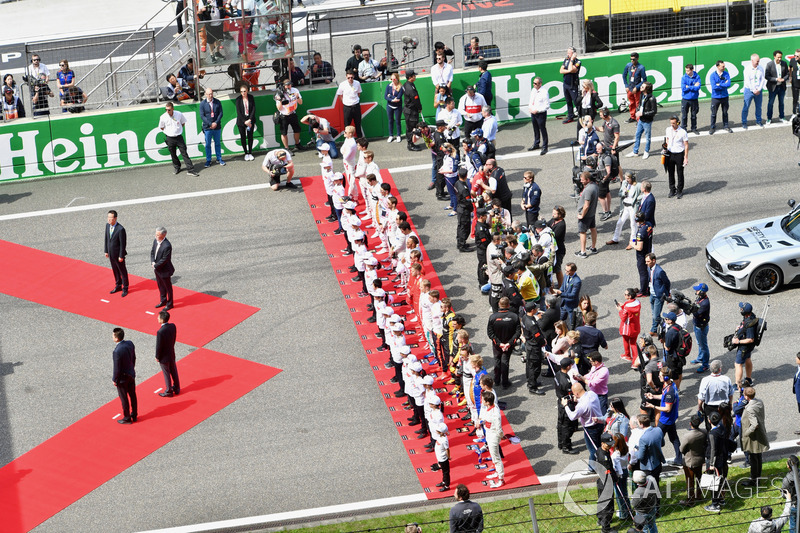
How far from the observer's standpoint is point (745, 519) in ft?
46.4

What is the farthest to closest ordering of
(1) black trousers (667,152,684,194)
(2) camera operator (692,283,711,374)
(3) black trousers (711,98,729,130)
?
(3) black trousers (711,98,729,130) < (1) black trousers (667,152,684,194) < (2) camera operator (692,283,711,374)

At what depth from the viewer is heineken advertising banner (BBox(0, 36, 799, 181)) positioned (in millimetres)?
26406

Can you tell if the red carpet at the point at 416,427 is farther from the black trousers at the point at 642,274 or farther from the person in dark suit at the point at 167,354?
the person in dark suit at the point at 167,354

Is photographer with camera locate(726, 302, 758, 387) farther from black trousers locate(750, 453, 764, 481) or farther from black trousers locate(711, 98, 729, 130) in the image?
black trousers locate(711, 98, 729, 130)

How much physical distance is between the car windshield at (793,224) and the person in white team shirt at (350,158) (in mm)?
8734

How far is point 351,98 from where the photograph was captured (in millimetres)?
26359

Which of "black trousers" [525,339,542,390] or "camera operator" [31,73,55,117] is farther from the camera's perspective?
"camera operator" [31,73,55,117]

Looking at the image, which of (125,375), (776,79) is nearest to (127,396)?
(125,375)

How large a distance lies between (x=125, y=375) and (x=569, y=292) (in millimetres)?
7289

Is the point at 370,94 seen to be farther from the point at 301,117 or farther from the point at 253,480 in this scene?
the point at 253,480

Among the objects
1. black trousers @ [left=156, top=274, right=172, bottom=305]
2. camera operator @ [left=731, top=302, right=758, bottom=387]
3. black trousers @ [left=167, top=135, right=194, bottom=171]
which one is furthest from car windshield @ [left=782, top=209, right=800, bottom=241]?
black trousers @ [left=167, top=135, right=194, bottom=171]

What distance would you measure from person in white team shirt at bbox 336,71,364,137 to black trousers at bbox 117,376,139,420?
36.1 ft

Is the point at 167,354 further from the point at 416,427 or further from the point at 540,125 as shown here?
the point at 540,125

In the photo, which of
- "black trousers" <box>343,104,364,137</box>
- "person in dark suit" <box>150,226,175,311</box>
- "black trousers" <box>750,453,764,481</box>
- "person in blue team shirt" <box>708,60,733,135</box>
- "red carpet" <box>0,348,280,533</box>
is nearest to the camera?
"black trousers" <box>750,453,764,481</box>
